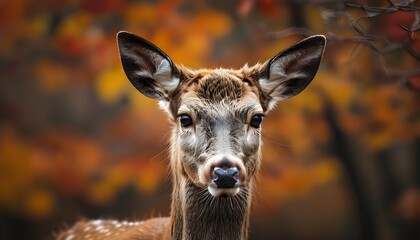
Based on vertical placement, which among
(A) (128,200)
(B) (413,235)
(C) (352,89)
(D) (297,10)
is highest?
(D) (297,10)

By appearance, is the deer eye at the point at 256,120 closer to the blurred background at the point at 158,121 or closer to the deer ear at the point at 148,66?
the deer ear at the point at 148,66

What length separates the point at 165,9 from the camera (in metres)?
12.1

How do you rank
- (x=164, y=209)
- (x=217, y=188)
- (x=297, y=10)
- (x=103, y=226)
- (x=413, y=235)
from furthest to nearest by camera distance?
1. (x=164, y=209)
2. (x=413, y=235)
3. (x=297, y=10)
4. (x=103, y=226)
5. (x=217, y=188)

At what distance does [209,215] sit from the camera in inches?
220

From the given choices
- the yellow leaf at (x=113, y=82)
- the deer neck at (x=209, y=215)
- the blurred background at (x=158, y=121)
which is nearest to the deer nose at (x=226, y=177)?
the deer neck at (x=209, y=215)

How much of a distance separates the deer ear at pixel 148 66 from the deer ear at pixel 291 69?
64cm

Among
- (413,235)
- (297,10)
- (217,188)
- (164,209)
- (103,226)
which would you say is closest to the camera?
(217,188)

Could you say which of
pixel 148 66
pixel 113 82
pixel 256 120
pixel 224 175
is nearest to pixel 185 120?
pixel 256 120

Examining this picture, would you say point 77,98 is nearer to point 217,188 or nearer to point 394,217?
point 394,217

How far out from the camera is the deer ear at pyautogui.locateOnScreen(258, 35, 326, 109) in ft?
19.5

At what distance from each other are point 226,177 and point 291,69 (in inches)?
53.3

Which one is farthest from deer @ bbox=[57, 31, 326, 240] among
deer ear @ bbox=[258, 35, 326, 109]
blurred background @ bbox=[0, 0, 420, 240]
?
blurred background @ bbox=[0, 0, 420, 240]

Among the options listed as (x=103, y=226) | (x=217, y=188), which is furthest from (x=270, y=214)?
(x=217, y=188)

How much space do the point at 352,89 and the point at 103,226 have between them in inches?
225
